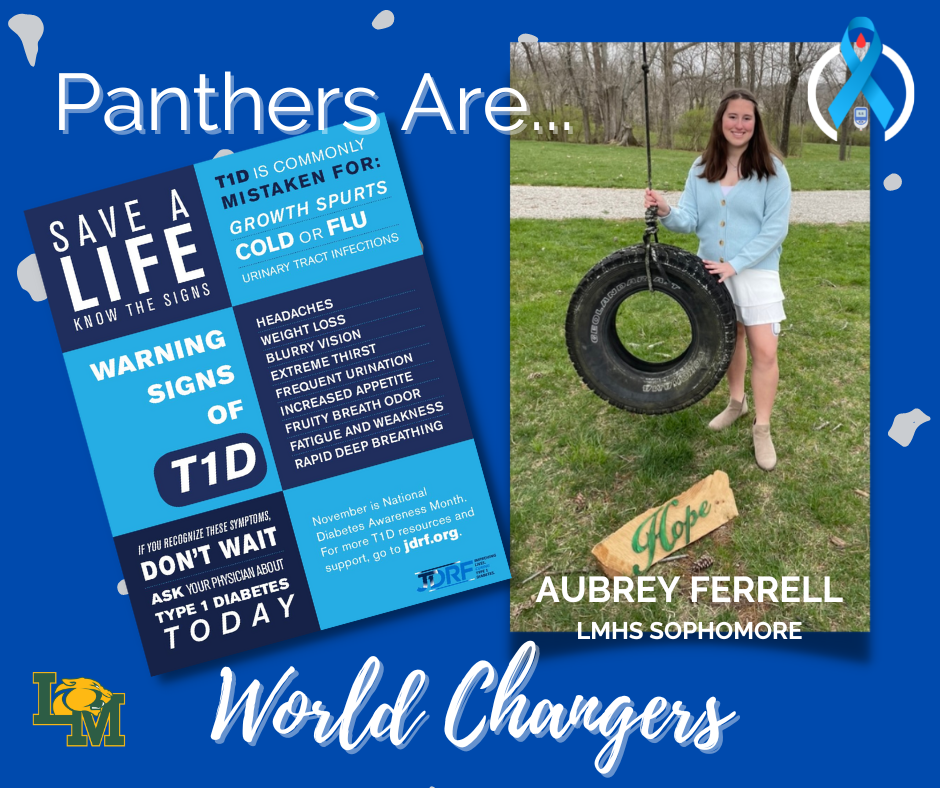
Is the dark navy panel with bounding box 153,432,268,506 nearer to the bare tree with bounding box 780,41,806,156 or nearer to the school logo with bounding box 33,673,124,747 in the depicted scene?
the school logo with bounding box 33,673,124,747

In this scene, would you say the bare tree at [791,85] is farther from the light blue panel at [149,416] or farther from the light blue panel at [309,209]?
the light blue panel at [149,416]

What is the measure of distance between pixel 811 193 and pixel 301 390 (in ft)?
7.43

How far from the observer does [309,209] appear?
346cm

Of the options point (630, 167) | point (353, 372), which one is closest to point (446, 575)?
point (353, 372)

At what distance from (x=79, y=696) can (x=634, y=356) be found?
2741 millimetres

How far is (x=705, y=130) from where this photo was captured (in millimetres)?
3619

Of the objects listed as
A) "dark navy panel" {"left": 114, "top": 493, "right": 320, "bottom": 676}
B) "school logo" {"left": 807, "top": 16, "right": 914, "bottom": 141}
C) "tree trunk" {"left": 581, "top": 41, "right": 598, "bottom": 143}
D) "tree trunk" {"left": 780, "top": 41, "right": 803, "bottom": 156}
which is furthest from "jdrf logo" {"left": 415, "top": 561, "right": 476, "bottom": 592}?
"school logo" {"left": 807, "top": 16, "right": 914, "bottom": 141}

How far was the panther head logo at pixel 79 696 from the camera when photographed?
141 inches

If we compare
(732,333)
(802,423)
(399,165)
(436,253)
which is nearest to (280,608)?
(436,253)

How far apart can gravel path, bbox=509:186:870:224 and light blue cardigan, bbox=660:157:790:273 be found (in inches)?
4.8

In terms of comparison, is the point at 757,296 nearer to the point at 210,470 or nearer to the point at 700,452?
the point at 700,452

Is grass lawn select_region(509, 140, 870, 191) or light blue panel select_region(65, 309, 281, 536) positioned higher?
grass lawn select_region(509, 140, 870, 191)

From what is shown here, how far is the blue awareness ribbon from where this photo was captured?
344cm

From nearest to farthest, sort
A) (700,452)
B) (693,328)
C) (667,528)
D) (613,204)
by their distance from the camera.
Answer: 1. (693,328)
2. (667,528)
3. (700,452)
4. (613,204)
